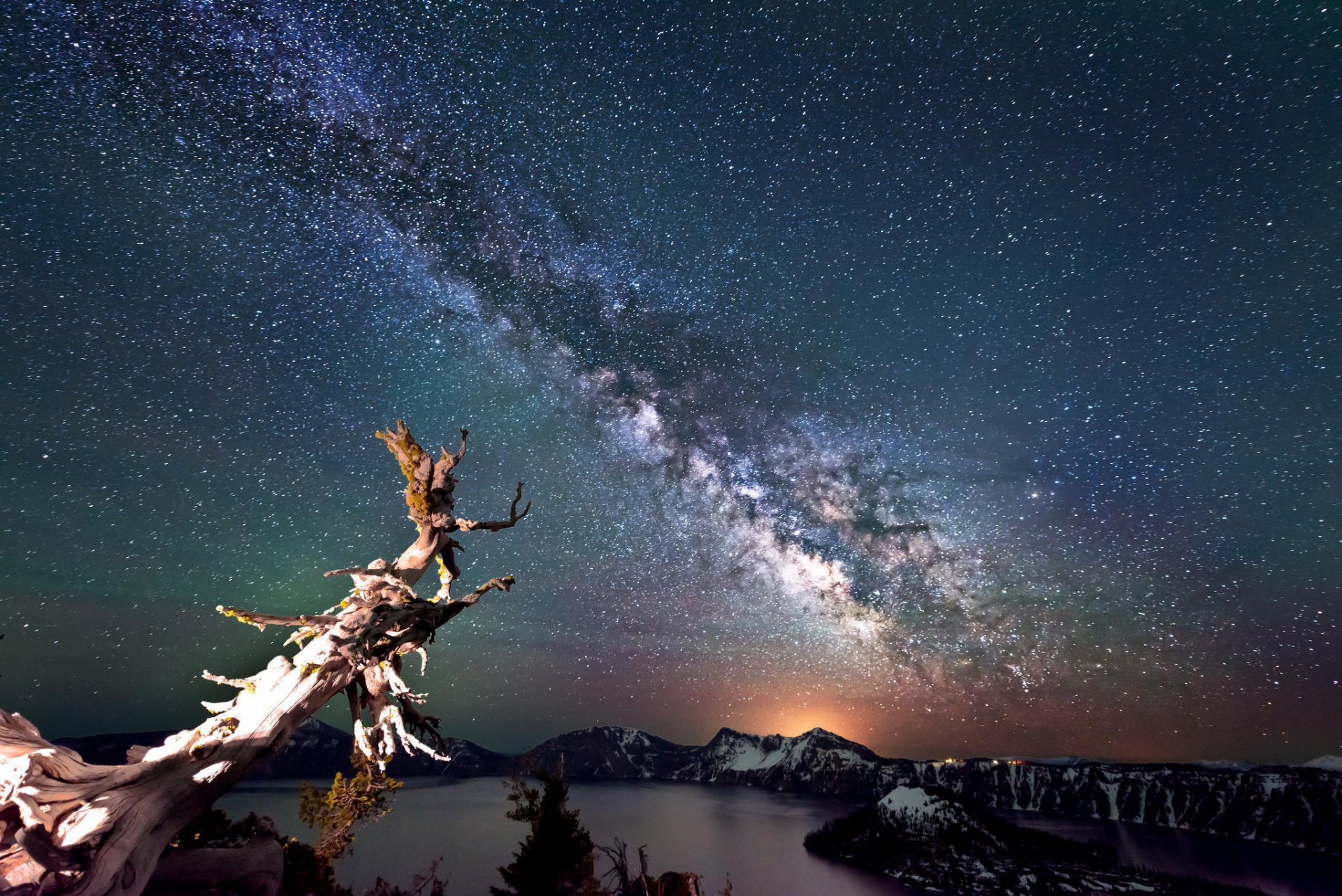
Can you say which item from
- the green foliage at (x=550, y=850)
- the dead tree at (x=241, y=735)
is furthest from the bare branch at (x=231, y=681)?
the green foliage at (x=550, y=850)

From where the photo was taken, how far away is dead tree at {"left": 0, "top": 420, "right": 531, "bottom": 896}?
5070 millimetres

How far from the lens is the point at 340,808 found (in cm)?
1579

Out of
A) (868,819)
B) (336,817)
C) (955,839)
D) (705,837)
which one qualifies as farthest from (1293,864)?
(336,817)

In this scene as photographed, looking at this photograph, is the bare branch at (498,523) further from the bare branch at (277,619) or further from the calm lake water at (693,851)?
the calm lake water at (693,851)

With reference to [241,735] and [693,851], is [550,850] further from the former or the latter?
[693,851]

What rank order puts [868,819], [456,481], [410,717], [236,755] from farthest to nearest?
[868,819] < [456,481] < [410,717] < [236,755]

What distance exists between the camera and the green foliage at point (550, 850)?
898 inches

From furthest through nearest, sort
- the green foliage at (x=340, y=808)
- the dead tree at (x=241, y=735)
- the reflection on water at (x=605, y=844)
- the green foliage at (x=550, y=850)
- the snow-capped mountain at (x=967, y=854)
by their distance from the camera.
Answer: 1. the snow-capped mountain at (x=967, y=854)
2. the reflection on water at (x=605, y=844)
3. the green foliage at (x=550, y=850)
4. the green foliage at (x=340, y=808)
5. the dead tree at (x=241, y=735)

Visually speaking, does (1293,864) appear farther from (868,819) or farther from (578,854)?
(578,854)

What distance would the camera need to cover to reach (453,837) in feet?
354

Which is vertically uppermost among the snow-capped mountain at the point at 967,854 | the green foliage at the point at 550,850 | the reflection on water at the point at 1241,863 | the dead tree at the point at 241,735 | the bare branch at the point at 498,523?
the bare branch at the point at 498,523

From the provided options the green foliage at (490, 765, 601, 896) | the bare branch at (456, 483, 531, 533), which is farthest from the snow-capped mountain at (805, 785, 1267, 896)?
the bare branch at (456, 483, 531, 533)

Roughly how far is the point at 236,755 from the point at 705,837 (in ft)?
546

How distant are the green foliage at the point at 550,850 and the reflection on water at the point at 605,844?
28.5m
